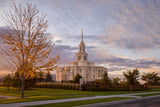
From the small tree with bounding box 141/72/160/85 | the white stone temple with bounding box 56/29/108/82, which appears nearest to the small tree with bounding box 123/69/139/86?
the small tree with bounding box 141/72/160/85

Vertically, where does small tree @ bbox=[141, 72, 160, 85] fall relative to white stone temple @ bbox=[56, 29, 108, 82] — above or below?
below

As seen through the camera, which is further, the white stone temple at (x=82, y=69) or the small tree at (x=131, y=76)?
the white stone temple at (x=82, y=69)

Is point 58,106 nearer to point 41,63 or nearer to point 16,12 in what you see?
point 41,63

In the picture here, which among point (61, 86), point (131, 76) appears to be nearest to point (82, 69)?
point (131, 76)

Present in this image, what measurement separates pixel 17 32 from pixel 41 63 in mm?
3617

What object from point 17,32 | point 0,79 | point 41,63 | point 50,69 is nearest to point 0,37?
point 17,32

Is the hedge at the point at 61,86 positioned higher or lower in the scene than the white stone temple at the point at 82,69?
lower

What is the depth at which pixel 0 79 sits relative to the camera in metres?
38.0

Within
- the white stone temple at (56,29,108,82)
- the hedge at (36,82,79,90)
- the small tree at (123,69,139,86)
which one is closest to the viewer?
the hedge at (36,82,79,90)

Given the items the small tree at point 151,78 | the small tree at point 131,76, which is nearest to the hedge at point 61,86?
the small tree at point 131,76

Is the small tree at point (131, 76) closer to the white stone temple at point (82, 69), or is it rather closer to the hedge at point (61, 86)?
the hedge at point (61, 86)

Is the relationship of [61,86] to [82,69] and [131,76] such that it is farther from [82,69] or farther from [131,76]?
[82,69]

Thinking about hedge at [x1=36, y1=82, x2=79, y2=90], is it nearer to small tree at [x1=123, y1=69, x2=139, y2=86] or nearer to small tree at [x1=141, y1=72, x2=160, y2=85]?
small tree at [x1=123, y1=69, x2=139, y2=86]

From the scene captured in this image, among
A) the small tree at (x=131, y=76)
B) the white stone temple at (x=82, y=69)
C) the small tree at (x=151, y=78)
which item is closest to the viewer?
the small tree at (x=131, y=76)
